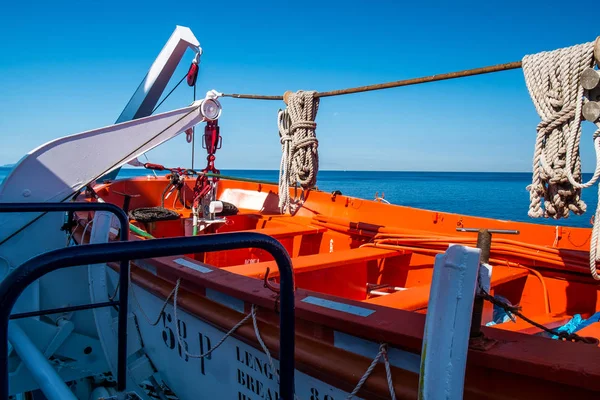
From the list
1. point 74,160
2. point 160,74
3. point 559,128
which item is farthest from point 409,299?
point 160,74

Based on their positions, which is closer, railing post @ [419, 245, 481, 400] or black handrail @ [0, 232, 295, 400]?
black handrail @ [0, 232, 295, 400]

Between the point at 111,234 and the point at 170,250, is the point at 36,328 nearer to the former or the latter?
the point at 111,234

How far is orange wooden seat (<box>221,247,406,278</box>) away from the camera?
A: 9.39ft

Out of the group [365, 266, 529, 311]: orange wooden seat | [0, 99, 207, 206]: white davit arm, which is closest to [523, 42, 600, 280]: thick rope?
[365, 266, 529, 311]: orange wooden seat

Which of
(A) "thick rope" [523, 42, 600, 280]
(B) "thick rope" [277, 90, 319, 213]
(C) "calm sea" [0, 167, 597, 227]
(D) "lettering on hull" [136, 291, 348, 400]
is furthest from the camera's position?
(C) "calm sea" [0, 167, 597, 227]

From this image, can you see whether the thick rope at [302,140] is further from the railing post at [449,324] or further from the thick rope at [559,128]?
the railing post at [449,324]

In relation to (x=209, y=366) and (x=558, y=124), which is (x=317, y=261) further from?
(x=558, y=124)

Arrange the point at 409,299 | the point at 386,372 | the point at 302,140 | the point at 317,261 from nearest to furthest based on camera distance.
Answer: the point at 386,372
the point at 409,299
the point at 317,261
the point at 302,140

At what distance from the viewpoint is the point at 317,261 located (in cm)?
319

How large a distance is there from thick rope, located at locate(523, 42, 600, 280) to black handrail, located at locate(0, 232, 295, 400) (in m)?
1.32

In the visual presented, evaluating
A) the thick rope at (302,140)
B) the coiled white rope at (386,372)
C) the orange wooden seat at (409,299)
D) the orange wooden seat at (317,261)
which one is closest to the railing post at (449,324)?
the coiled white rope at (386,372)

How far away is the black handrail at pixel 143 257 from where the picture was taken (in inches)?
42.7

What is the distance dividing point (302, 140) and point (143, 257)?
2438mm

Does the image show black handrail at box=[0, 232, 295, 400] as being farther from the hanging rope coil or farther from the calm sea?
the calm sea
